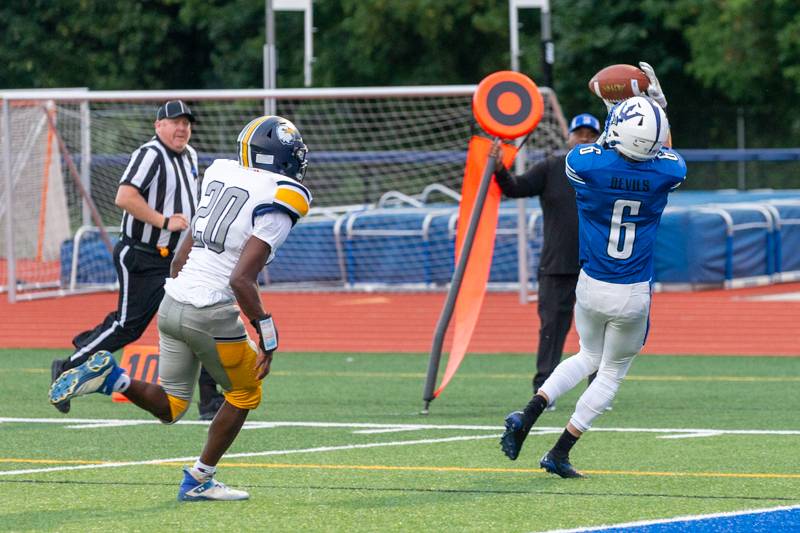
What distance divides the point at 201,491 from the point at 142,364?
3.93 meters

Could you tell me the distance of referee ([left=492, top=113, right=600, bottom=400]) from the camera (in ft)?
32.8

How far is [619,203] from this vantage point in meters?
7.23

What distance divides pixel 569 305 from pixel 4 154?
9683mm

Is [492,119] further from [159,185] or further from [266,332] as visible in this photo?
[266,332]

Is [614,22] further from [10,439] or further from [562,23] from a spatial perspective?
[10,439]

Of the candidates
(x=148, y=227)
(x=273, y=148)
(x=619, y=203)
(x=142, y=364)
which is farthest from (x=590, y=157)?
(x=142, y=364)

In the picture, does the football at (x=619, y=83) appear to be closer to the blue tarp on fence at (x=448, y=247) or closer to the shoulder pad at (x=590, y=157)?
the shoulder pad at (x=590, y=157)

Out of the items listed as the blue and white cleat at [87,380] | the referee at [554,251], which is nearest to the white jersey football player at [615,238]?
the blue and white cleat at [87,380]

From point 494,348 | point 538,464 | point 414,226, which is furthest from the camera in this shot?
point 414,226

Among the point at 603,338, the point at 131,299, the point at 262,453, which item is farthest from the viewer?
the point at 131,299

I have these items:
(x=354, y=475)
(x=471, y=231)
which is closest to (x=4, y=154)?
(x=471, y=231)

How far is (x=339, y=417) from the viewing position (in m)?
9.95

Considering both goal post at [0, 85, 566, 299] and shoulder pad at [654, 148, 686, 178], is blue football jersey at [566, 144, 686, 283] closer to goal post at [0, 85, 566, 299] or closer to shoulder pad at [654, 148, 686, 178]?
Answer: shoulder pad at [654, 148, 686, 178]

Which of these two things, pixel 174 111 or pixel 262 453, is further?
pixel 174 111
